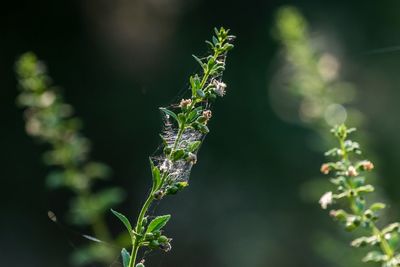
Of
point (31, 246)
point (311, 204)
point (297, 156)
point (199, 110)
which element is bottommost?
point (199, 110)

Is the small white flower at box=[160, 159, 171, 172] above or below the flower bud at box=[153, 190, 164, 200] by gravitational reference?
above

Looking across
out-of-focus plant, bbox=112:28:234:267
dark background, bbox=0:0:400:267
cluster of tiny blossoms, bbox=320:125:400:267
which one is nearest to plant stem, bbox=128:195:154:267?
out-of-focus plant, bbox=112:28:234:267

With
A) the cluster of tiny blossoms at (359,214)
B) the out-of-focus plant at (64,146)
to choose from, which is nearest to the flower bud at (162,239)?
the cluster of tiny blossoms at (359,214)

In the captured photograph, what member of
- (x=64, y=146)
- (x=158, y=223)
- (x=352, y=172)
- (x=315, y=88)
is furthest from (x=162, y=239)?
(x=315, y=88)

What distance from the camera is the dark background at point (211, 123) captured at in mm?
6230

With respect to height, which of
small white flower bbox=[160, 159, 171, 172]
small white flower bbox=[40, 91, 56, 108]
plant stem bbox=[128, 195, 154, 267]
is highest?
small white flower bbox=[40, 91, 56, 108]

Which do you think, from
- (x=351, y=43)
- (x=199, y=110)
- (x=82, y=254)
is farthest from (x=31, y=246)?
(x=199, y=110)

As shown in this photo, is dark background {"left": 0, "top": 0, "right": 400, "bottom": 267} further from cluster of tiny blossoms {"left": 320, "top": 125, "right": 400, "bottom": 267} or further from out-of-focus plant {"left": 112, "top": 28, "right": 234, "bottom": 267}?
out-of-focus plant {"left": 112, "top": 28, "right": 234, "bottom": 267}

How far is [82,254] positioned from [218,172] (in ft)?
12.3

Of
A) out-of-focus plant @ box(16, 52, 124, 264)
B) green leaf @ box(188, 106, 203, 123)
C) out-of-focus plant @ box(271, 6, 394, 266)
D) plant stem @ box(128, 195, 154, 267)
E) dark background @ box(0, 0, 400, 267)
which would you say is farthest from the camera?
dark background @ box(0, 0, 400, 267)

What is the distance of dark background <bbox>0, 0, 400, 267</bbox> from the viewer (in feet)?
20.4

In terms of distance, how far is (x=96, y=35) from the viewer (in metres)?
7.28

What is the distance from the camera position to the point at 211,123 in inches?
261

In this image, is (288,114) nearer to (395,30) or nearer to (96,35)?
(395,30)
